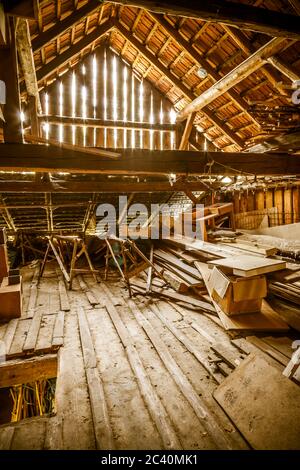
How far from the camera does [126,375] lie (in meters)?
3.32

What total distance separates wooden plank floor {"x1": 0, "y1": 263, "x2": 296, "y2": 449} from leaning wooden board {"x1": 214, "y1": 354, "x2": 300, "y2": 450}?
0.12m

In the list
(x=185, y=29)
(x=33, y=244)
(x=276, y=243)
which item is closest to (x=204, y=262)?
(x=276, y=243)

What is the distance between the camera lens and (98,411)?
274 centimetres

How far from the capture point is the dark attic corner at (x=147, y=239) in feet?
8.40

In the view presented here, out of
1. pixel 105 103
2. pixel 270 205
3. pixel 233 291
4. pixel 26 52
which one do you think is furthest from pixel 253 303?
pixel 270 205

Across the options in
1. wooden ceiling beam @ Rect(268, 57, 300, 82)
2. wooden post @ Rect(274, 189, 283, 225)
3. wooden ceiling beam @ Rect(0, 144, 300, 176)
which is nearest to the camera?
wooden ceiling beam @ Rect(0, 144, 300, 176)

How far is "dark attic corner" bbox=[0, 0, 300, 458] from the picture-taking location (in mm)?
2561

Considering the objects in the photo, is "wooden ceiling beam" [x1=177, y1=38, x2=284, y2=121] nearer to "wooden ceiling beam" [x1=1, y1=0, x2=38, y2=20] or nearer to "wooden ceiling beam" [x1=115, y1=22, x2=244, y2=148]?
"wooden ceiling beam" [x1=115, y1=22, x2=244, y2=148]

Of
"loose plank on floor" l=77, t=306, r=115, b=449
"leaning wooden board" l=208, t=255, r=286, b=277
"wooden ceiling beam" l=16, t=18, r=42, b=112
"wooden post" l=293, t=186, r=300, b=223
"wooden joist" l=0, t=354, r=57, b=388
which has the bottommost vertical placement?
"wooden joist" l=0, t=354, r=57, b=388

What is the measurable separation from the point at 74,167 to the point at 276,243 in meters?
7.91

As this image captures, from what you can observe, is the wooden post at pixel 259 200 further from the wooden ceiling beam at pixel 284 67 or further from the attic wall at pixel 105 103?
the wooden ceiling beam at pixel 284 67

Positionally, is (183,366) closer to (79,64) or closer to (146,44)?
(146,44)

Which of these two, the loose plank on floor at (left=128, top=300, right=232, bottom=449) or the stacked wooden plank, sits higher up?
the stacked wooden plank

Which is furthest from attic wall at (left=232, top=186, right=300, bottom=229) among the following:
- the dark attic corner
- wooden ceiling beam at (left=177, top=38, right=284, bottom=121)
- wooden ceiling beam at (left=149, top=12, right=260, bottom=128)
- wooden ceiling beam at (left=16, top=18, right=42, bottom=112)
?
wooden ceiling beam at (left=16, top=18, right=42, bottom=112)
